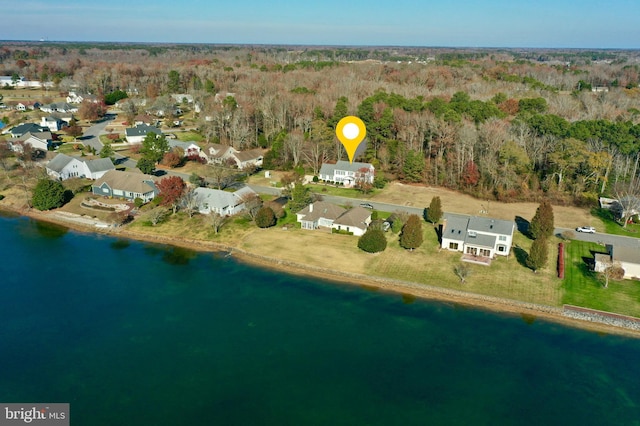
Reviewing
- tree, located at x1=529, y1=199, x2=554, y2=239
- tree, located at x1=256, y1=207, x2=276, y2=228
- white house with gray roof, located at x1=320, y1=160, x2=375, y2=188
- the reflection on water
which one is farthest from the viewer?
white house with gray roof, located at x1=320, y1=160, x2=375, y2=188

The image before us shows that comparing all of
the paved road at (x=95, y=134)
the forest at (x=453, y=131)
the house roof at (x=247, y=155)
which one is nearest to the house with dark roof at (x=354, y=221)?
the forest at (x=453, y=131)

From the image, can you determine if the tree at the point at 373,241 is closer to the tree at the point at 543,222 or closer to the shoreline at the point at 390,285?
the shoreline at the point at 390,285

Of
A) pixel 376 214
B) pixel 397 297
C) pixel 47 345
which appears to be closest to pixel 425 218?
pixel 376 214

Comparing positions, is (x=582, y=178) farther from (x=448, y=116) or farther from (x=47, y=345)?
(x=47, y=345)

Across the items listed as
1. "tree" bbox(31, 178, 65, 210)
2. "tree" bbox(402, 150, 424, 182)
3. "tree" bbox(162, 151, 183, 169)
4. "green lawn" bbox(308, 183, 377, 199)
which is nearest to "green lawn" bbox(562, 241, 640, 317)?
"tree" bbox(402, 150, 424, 182)

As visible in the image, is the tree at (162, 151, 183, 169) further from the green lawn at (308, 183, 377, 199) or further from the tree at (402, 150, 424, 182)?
the tree at (402, 150, 424, 182)

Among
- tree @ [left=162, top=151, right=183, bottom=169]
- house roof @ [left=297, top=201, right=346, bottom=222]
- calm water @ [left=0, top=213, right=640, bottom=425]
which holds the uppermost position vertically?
tree @ [left=162, top=151, right=183, bottom=169]

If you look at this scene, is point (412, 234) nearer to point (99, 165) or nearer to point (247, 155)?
point (247, 155)
